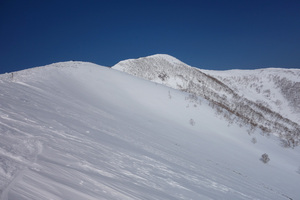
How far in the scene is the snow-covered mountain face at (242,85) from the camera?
23234 mm

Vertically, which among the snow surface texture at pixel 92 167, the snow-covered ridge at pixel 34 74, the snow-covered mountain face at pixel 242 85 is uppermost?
the snow-covered mountain face at pixel 242 85

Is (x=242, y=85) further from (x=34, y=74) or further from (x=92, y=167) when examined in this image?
(x=92, y=167)

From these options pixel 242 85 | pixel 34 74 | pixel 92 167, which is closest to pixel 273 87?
pixel 242 85

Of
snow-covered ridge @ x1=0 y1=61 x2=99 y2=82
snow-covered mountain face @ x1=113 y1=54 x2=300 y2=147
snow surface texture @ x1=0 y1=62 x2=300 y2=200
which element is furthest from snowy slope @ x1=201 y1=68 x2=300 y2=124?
snow-covered ridge @ x1=0 y1=61 x2=99 y2=82

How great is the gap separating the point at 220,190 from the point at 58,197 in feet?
9.72

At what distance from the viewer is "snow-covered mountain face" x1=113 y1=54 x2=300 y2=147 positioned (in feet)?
76.2

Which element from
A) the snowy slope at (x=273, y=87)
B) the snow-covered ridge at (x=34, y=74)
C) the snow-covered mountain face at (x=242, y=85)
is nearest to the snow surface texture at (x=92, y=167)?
the snow-covered ridge at (x=34, y=74)

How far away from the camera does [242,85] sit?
37.4 metres

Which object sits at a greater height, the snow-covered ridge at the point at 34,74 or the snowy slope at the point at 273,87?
the snowy slope at the point at 273,87

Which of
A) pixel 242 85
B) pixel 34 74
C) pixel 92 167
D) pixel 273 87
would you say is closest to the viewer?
pixel 92 167

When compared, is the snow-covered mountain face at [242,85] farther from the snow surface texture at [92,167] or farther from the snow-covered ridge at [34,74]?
the snow surface texture at [92,167]

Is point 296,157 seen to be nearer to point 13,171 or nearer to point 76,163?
point 76,163

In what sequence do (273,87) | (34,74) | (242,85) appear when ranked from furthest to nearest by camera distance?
(242,85) → (273,87) → (34,74)

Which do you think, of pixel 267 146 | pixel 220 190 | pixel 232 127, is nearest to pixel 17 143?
pixel 220 190
